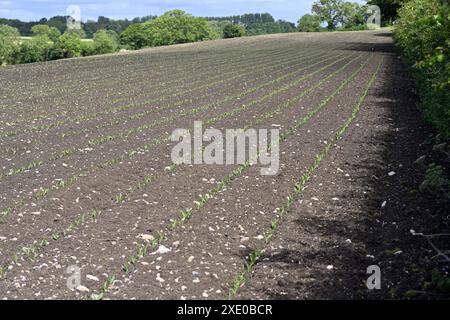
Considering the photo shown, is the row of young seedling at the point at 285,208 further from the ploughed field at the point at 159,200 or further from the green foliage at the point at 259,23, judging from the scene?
the green foliage at the point at 259,23

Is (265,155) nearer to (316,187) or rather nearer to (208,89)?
(316,187)

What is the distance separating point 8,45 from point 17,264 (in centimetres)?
6043

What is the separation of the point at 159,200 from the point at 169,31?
84659 mm

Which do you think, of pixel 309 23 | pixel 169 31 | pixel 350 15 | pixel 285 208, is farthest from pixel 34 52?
pixel 309 23

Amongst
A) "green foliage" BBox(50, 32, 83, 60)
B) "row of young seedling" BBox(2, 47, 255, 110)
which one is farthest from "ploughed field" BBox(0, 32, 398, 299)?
"green foliage" BBox(50, 32, 83, 60)

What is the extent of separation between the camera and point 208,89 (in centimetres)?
1659

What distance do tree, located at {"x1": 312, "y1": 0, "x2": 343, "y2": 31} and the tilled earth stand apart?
9369 centimetres

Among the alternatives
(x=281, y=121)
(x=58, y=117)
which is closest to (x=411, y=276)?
(x=281, y=121)

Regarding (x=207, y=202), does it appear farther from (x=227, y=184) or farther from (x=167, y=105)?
(x=167, y=105)

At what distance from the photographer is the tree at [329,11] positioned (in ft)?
330

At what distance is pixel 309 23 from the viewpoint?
4279 inches

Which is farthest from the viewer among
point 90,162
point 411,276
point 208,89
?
point 208,89

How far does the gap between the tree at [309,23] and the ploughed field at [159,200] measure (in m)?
88.8

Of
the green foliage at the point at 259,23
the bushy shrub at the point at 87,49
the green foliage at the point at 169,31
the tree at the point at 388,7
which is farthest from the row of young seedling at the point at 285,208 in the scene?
the green foliage at the point at 259,23
